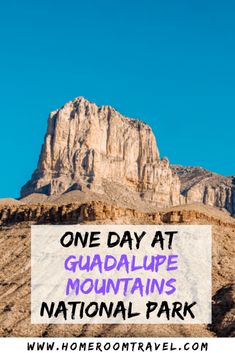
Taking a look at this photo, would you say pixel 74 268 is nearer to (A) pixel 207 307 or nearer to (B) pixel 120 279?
(B) pixel 120 279

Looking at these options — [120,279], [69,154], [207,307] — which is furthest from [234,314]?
[69,154]

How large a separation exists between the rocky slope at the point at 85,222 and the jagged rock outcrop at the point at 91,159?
6044cm

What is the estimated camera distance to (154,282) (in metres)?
82.6

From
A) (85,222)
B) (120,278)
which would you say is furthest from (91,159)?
(120,278)

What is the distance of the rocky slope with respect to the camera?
75.6 metres

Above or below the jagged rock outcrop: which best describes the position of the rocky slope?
below

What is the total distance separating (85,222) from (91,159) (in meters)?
82.3

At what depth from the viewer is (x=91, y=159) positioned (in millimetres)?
179750

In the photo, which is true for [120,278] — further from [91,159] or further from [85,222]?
[91,159]

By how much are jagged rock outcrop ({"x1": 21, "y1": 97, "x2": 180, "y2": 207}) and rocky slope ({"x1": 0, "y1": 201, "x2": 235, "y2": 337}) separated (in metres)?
60.4
